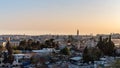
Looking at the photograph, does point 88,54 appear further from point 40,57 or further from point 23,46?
point 23,46

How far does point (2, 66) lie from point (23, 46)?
875cm

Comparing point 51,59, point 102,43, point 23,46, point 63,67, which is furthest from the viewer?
point 23,46

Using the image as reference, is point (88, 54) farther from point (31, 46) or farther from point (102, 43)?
point (31, 46)

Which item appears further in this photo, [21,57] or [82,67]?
[21,57]

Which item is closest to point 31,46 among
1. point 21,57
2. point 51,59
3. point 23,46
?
point 23,46

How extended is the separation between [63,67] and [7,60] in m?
4.94

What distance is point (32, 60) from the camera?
59.3ft

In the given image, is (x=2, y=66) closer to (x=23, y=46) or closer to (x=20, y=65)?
(x=20, y=65)

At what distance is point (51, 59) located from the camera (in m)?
18.4

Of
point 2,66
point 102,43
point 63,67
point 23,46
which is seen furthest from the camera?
point 23,46

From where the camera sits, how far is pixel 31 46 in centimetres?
2617

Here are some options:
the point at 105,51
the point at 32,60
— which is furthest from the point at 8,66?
the point at 105,51

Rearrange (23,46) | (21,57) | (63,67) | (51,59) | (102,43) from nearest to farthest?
(63,67) → (51,59) → (21,57) → (102,43) → (23,46)

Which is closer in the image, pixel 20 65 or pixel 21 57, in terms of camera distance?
pixel 20 65
